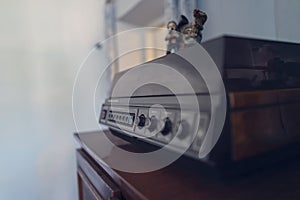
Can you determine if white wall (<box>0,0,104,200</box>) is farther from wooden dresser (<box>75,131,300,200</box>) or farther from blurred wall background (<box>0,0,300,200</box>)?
wooden dresser (<box>75,131,300,200</box>)

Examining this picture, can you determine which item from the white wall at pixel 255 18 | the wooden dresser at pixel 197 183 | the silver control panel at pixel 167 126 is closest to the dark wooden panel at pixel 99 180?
the wooden dresser at pixel 197 183

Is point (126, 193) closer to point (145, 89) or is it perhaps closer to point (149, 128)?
point (149, 128)

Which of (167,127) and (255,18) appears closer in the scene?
(167,127)

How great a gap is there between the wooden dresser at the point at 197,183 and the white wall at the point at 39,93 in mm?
1400

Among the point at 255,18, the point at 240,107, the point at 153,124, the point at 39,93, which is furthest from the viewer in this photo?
the point at 39,93

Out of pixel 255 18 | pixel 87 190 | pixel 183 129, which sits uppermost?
pixel 255 18

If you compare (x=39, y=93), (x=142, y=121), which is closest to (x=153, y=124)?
(x=142, y=121)

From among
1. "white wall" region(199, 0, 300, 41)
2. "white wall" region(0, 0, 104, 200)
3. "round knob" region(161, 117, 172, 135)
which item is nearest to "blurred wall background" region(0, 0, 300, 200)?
"white wall" region(0, 0, 104, 200)

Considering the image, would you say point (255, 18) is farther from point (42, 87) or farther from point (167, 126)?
point (42, 87)

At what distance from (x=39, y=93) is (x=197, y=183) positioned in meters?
1.68

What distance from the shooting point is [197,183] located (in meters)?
0.48

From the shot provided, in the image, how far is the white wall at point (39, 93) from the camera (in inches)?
68.8

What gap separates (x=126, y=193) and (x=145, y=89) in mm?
365

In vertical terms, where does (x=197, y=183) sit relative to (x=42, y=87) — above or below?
below
